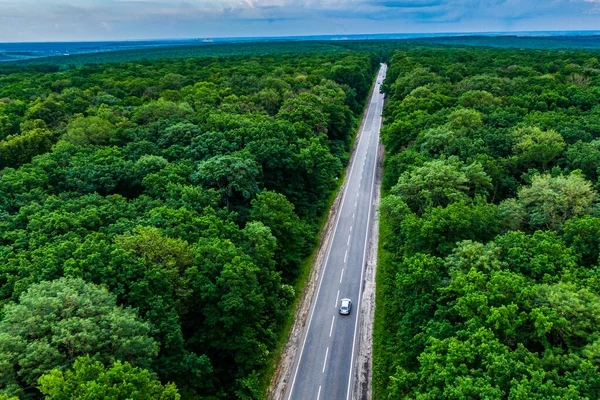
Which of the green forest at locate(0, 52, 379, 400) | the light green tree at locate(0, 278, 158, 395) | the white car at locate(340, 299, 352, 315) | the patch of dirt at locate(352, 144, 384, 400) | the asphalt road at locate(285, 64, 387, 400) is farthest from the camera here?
the white car at locate(340, 299, 352, 315)

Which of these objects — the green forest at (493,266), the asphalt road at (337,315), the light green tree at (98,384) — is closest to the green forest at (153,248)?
the light green tree at (98,384)

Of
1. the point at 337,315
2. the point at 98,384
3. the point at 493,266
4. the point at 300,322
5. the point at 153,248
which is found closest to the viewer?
the point at 98,384

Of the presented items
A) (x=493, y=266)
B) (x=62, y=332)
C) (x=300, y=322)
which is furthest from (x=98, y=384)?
(x=493, y=266)

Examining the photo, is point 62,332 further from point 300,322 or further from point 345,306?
point 345,306

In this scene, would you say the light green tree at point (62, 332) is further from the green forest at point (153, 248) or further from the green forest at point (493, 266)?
the green forest at point (493, 266)

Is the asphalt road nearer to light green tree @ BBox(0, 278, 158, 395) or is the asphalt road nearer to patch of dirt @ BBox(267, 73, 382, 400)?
patch of dirt @ BBox(267, 73, 382, 400)

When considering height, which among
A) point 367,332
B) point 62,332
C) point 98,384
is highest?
point 62,332

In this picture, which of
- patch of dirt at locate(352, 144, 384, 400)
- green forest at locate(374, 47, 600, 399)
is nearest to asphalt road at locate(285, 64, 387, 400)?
patch of dirt at locate(352, 144, 384, 400)
